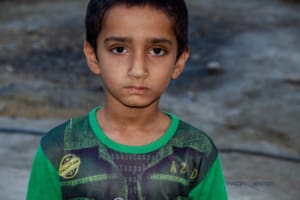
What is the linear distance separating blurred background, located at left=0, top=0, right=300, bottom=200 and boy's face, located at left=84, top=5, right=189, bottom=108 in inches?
64.8

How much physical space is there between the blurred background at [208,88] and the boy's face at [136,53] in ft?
5.40

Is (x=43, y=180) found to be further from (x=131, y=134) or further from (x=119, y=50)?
(x=119, y=50)

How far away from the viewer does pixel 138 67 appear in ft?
6.27

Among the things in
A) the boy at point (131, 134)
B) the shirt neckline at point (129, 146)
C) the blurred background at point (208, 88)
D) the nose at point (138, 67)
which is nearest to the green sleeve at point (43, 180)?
the boy at point (131, 134)

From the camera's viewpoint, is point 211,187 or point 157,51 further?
point 211,187

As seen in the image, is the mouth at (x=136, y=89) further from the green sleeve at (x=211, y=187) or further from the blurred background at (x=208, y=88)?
the blurred background at (x=208, y=88)

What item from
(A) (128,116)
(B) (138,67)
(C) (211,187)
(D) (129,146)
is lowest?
(C) (211,187)

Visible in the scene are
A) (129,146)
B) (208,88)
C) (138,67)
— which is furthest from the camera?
(208,88)

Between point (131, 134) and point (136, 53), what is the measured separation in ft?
1.03

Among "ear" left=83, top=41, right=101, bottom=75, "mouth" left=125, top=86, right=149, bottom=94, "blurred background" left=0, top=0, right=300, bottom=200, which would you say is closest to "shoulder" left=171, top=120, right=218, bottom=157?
"mouth" left=125, top=86, right=149, bottom=94

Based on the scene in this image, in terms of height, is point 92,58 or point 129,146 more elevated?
point 92,58

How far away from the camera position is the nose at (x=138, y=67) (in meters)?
1.91

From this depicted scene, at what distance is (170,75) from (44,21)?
7304 mm

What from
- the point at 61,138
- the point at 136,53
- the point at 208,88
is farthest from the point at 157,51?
the point at 208,88
